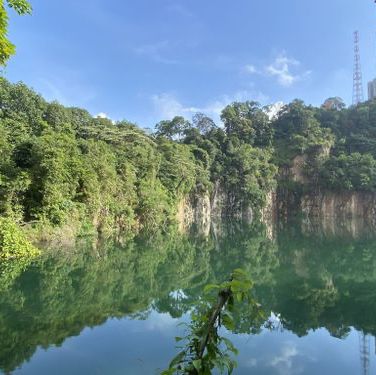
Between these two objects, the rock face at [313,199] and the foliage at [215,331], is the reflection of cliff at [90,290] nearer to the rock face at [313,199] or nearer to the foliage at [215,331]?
the foliage at [215,331]

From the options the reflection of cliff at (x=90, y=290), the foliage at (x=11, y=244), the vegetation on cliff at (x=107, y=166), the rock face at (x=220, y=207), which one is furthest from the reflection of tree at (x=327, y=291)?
the rock face at (x=220, y=207)

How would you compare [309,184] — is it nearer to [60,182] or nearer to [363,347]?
[60,182]

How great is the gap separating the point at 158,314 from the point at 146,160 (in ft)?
71.6

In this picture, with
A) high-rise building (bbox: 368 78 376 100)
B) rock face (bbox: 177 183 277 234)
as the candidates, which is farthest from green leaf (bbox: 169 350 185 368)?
high-rise building (bbox: 368 78 376 100)

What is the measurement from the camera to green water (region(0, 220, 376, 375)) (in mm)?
4891

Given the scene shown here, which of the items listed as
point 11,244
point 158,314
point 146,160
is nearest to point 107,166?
point 146,160

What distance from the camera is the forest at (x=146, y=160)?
1563cm

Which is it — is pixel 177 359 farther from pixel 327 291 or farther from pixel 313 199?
pixel 313 199

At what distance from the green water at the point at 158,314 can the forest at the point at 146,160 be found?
12.4ft

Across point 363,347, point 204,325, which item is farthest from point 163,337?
point 204,325

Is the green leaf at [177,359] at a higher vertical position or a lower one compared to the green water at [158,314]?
higher

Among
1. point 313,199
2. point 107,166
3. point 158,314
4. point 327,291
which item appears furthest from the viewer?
point 313,199

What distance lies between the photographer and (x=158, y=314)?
7012mm

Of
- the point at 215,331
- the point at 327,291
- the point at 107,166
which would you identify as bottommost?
the point at 327,291
